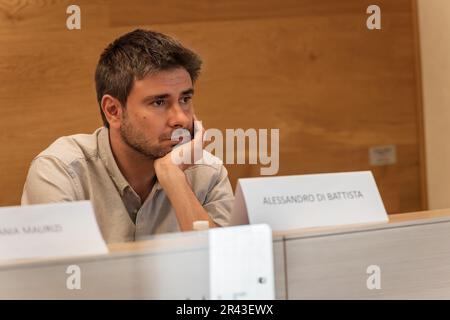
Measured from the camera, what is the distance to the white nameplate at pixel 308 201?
743mm

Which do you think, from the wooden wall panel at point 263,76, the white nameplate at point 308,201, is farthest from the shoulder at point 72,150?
the white nameplate at point 308,201

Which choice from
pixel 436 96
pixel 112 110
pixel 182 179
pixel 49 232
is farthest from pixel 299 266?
pixel 436 96

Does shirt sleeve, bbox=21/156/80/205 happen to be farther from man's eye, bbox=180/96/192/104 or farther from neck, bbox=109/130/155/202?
man's eye, bbox=180/96/192/104

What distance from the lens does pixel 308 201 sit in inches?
30.4

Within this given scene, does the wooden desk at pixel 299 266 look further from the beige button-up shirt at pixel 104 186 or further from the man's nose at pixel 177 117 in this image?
the man's nose at pixel 177 117

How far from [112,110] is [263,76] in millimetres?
578

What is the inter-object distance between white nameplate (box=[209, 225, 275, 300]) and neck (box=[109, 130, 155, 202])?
2.02 feet

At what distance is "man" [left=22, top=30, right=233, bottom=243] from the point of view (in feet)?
3.87

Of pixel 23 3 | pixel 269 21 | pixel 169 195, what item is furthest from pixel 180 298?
pixel 269 21

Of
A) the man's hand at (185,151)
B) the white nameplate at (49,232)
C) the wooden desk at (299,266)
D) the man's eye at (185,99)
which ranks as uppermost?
the man's eye at (185,99)

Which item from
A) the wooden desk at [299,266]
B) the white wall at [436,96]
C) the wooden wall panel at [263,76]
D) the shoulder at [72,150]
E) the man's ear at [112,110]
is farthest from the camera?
the white wall at [436,96]

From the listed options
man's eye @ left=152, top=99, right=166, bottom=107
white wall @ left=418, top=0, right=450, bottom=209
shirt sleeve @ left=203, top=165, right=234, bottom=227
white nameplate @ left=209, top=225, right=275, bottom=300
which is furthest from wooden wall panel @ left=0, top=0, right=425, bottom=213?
white nameplate @ left=209, top=225, right=275, bottom=300

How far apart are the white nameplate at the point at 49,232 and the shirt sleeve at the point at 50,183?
1.59 ft

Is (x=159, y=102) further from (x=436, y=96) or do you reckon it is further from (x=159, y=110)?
(x=436, y=96)
